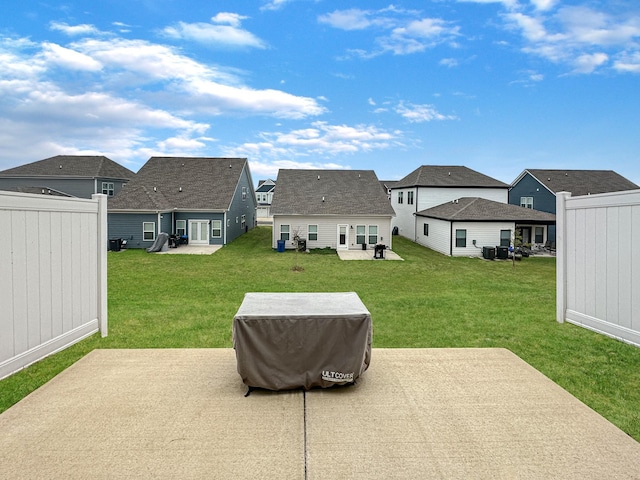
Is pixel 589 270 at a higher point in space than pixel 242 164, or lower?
lower

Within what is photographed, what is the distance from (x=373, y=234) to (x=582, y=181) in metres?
19.4

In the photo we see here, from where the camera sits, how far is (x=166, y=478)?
3090 millimetres

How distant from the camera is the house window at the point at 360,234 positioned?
26.3 metres

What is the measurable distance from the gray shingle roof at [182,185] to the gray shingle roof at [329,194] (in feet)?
13.4

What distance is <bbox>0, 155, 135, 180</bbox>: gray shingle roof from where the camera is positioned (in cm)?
3681

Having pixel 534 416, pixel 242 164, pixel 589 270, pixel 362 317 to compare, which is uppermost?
pixel 242 164

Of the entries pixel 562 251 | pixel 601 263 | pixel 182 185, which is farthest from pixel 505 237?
pixel 182 185

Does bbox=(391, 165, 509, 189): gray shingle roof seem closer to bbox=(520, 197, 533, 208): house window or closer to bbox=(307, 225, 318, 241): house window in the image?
bbox=(520, 197, 533, 208): house window

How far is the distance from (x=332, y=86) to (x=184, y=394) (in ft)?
59.3

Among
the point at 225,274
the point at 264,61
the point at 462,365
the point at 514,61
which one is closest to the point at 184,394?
the point at 462,365

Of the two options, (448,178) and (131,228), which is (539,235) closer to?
(448,178)

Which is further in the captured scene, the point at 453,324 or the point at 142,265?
the point at 142,265

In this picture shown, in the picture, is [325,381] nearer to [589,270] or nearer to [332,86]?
[589,270]

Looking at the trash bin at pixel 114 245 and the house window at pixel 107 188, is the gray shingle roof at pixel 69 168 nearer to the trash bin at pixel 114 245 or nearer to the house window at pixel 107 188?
the house window at pixel 107 188
